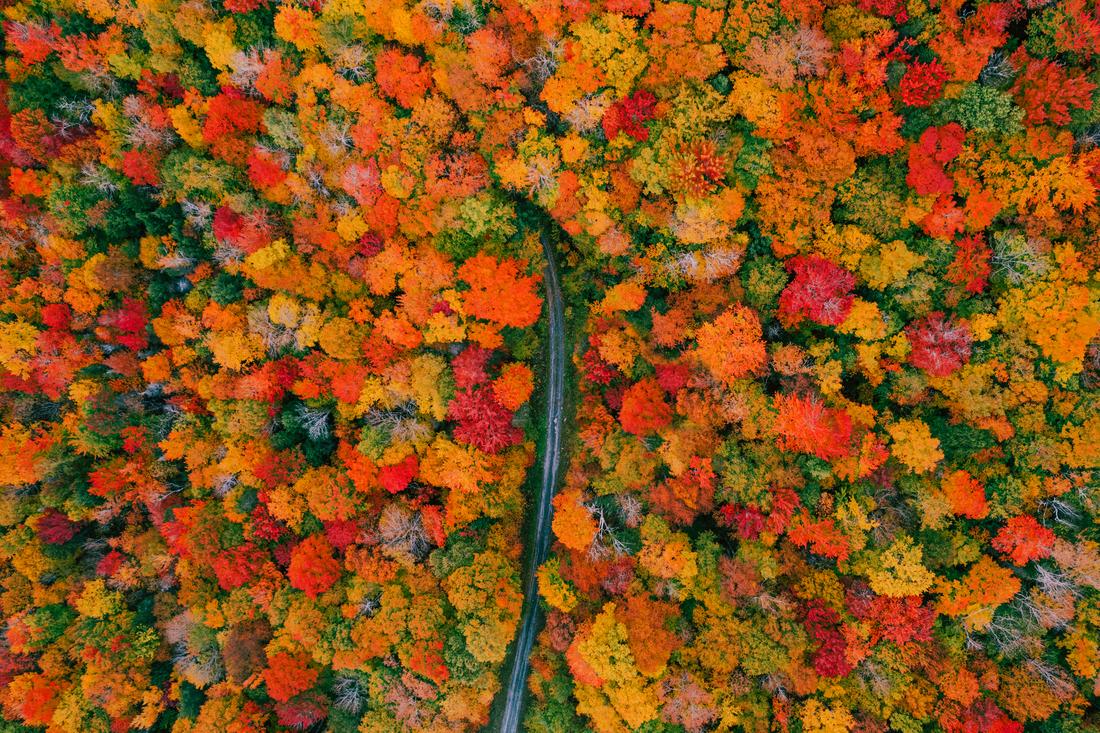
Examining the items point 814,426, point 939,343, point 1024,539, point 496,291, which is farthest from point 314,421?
point 1024,539

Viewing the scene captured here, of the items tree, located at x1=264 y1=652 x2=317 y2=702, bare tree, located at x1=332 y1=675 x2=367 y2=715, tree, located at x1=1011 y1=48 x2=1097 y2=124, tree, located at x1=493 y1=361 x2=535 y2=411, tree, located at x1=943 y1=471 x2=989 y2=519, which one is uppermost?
tree, located at x1=1011 y1=48 x2=1097 y2=124

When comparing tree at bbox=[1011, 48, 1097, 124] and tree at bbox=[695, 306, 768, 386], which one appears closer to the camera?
tree at bbox=[1011, 48, 1097, 124]

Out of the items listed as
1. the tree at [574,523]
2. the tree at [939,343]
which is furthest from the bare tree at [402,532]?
the tree at [939,343]

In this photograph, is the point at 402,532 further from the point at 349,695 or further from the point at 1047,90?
the point at 1047,90

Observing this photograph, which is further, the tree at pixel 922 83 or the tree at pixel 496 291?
the tree at pixel 496 291

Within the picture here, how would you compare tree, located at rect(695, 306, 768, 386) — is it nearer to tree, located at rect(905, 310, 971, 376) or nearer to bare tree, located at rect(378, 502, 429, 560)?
tree, located at rect(905, 310, 971, 376)

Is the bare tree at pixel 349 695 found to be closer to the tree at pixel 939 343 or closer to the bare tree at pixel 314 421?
the bare tree at pixel 314 421

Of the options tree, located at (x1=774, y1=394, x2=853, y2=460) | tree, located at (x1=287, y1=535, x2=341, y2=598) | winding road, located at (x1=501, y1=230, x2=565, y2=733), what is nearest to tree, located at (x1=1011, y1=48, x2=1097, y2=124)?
tree, located at (x1=774, y1=394, x2=853, y2=460)

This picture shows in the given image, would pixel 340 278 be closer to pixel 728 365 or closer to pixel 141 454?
pixel 141 454

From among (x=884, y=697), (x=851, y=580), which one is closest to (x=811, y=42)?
(x=851, y=580)
